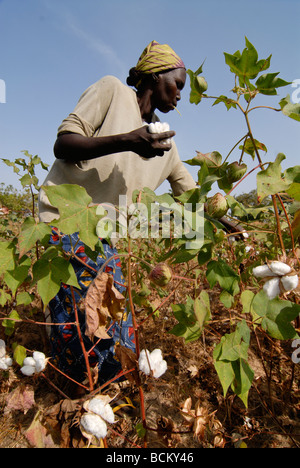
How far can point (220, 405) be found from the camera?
1.03 metres

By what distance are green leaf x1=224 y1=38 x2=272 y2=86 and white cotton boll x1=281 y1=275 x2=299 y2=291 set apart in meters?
0.46

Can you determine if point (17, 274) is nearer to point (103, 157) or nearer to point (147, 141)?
point (147, 141)

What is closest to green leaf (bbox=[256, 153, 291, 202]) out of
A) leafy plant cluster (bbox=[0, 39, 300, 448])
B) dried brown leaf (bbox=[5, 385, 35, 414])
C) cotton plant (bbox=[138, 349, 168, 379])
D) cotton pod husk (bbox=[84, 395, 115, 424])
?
leafy plant cluster (bbox=[0, 39, 300, 448])

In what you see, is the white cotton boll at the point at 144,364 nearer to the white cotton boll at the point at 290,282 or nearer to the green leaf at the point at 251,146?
the white cotton boll at the point at 290,282

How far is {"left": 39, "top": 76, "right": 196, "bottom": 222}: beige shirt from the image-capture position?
1257 mm

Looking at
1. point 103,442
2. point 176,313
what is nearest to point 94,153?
point 176,313

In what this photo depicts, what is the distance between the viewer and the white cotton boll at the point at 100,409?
57 centimetres

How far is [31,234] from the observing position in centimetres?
65

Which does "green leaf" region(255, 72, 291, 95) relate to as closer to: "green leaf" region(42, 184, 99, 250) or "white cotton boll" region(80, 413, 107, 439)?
"green leaf" region(42, 184, 99, 250)

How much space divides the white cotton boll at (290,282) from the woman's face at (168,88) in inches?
48.3

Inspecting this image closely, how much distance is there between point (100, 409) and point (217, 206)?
48cm

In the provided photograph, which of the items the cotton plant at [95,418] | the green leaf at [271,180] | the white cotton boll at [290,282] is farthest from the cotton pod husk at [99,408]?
the green leaf at [271,180]

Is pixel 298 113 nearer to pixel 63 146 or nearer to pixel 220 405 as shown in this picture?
pixel 63 146

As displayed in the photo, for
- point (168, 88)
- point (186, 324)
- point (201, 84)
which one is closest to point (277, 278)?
point (186, 324)
